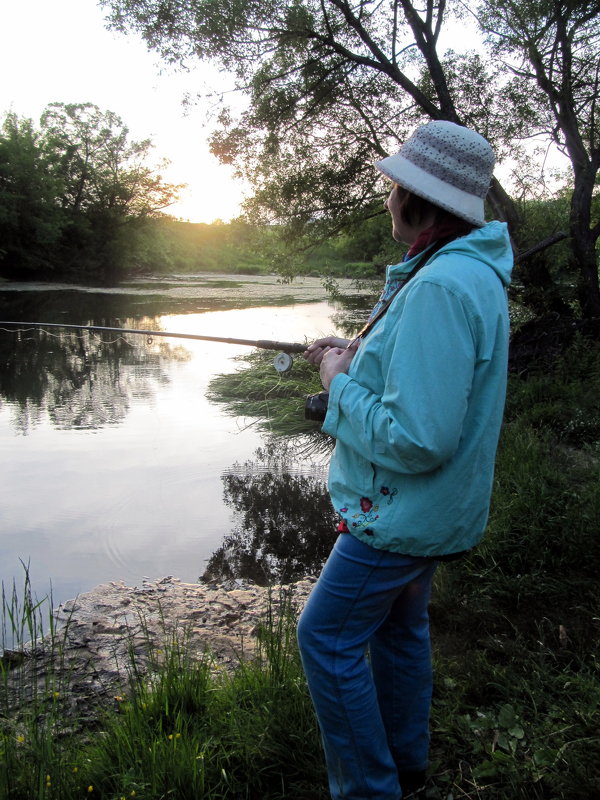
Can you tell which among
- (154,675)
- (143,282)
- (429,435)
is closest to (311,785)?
(154,675)

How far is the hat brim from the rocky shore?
1.70m

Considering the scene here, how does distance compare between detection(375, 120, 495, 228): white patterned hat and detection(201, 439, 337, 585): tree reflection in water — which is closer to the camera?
detection(375, 120, 495, 228): white patterned hat

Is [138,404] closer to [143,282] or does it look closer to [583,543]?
[583,543]

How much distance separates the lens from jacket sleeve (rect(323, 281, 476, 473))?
138 centimetres

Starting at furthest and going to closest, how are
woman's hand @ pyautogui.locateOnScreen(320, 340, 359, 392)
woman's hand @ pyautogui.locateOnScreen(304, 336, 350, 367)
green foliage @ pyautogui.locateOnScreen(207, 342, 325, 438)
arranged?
green foliage @ pyautogui.locateOnScreen(207, 342, 325, 438), woman's hand @ pyautogui.locateOnScreen(304, 336, 350, 367), woman's hand @ pyautogui.locateOnScreen(320, 340, 359, 392)

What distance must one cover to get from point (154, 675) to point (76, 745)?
353mm

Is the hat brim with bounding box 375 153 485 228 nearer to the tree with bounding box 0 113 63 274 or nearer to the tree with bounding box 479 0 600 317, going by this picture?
the tree with bounding box 479 0 600 317

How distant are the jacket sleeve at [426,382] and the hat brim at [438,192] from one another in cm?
21

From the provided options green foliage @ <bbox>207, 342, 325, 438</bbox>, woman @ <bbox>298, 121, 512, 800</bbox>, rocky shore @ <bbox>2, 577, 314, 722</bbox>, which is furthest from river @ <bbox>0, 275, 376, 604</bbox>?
woman @ <bbox>298, 121, 512, 800</bbox>

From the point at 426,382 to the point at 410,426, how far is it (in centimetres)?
9

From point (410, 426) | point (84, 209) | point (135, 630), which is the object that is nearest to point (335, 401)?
point (410, 426)

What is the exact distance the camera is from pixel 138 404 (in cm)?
872

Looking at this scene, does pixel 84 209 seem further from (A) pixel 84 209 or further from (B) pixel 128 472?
(B) pixel 128 472

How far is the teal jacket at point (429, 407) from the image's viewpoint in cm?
139
